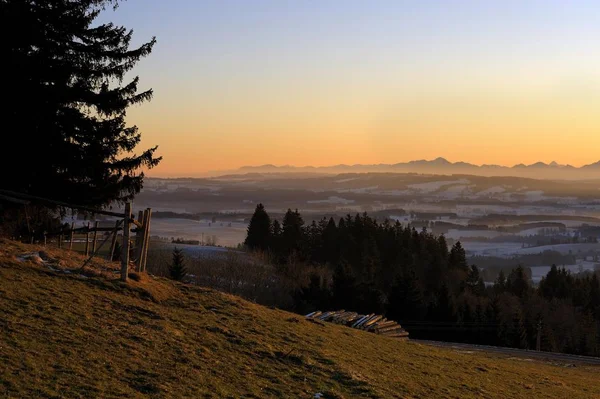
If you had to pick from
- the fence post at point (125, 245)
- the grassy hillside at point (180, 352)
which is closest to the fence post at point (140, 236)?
the grassy hillside at point (180, 352)

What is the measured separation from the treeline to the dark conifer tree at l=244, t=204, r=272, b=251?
0.50 ft

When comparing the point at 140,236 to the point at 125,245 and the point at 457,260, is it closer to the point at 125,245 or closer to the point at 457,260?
the point at 125,245

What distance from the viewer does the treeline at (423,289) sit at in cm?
5347

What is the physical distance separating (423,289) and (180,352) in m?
71.2

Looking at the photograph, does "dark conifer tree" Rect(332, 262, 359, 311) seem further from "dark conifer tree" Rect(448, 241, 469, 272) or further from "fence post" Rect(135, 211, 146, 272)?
"fence post" Rect(135, 211, 146, 272)

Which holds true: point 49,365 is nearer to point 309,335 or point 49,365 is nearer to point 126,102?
point 309,335

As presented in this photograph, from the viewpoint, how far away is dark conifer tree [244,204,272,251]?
89125 millimetres

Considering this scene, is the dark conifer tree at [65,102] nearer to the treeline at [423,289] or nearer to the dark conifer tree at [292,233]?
the treeline at [423,289]

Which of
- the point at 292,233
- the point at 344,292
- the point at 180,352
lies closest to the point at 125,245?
the point at 180,352

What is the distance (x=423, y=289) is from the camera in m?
79.2

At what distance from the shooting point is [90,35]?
61.4 ft

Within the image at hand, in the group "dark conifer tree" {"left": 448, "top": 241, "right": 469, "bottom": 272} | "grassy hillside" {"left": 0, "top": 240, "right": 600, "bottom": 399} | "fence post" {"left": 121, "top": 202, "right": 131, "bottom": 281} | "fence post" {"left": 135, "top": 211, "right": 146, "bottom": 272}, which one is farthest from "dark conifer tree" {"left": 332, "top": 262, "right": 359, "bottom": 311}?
"fence post" {"left": 121, "top": 202, "right": 131, "bottom": 281}

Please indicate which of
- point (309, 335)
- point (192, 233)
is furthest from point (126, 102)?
point (192, 233)

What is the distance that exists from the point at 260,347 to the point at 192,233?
483 ft
